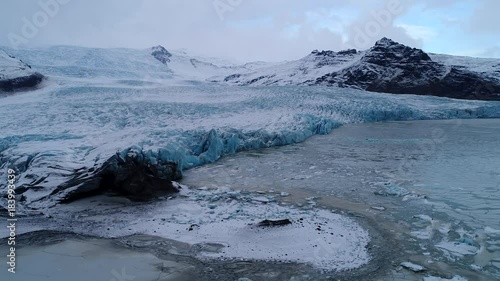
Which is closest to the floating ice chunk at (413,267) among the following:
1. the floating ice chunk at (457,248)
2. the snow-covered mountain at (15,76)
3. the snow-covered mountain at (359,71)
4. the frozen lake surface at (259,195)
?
the frozen lake surface at (259,195)

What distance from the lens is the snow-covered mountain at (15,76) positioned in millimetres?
19109

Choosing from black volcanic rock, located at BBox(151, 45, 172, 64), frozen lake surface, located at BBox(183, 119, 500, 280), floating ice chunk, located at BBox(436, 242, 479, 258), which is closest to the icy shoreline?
frozen lake surface, located at BBox(183, 119, 500, 280)

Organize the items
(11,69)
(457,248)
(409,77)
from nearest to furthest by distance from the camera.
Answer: (457,248)
(11,69)
(409,77)

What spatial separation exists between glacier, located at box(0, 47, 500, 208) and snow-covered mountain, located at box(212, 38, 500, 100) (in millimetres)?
7389

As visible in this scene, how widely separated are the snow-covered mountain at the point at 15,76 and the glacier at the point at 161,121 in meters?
1.02

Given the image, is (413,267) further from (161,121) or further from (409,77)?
(409,77)

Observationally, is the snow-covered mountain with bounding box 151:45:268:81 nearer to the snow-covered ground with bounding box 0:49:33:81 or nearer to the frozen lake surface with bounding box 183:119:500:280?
the snow-covered ground with bounding box 0:49:33:81

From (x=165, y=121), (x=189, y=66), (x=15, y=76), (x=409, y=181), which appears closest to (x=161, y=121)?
(x=165, y=121)

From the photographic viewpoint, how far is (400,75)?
97.8ft

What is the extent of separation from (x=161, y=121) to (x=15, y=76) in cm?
1225

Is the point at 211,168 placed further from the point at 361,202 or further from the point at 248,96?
the point at 248,96

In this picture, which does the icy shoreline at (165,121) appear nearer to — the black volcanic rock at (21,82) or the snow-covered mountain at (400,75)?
the black volcanic rock at (21,82)

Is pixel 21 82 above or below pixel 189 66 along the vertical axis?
below

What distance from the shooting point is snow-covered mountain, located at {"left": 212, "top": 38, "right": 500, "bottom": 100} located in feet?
94.1
